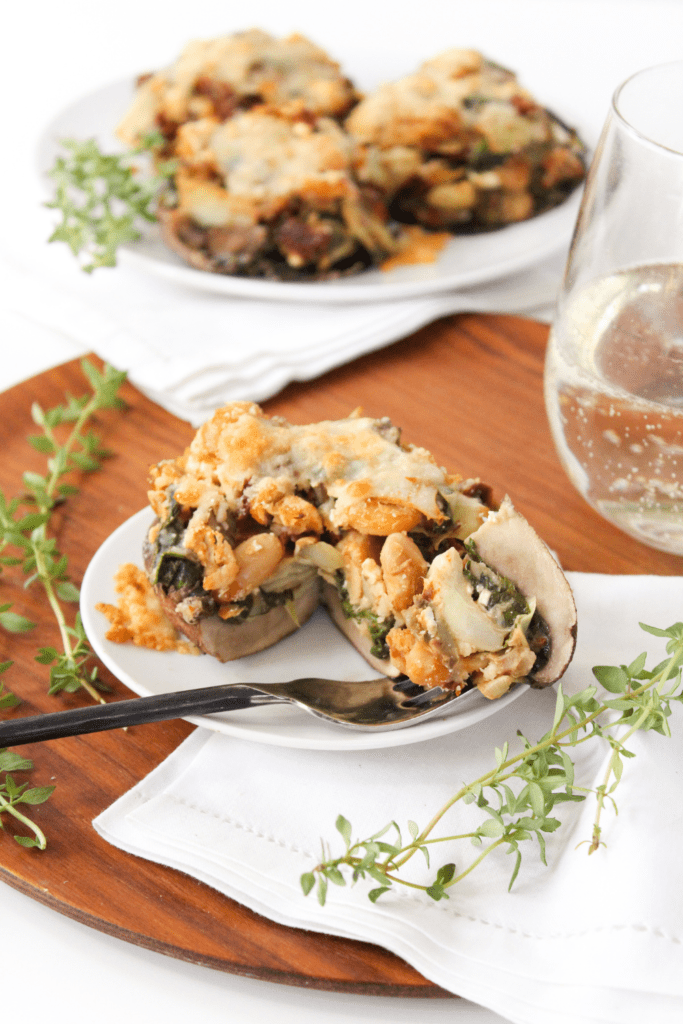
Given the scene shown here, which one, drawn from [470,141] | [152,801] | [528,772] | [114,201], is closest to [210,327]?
[114,201]

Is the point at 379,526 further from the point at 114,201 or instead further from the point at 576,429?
the point at 114,201

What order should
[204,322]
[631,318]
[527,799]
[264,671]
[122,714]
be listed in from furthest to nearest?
[204,322], [631,318], [264,671], [122,714], [527,799]

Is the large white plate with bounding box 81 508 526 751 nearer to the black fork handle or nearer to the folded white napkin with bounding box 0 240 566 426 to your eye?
the black fork handle

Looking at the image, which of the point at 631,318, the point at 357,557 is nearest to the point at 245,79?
the point at 631,318

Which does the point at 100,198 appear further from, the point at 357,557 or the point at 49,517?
the point at 357,557

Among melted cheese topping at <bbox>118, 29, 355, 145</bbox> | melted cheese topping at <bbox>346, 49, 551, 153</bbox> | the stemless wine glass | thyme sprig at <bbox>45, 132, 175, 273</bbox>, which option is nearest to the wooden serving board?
the stemless wine glass

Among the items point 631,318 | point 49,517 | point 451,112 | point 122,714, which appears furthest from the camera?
point 451,112
